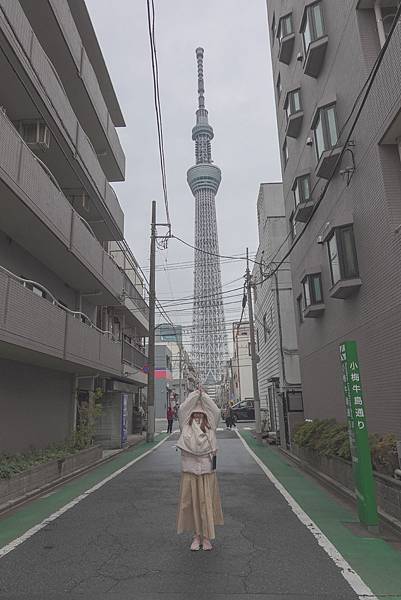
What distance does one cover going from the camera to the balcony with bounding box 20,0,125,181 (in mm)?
10609

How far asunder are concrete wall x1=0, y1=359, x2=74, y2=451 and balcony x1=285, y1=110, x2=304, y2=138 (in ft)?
34.7

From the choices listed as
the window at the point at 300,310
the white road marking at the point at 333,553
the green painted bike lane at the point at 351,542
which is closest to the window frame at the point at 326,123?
the window at the point at 300,310

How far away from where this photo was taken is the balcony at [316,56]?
36.0 ft

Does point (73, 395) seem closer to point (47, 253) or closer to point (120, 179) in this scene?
point (47, 253)

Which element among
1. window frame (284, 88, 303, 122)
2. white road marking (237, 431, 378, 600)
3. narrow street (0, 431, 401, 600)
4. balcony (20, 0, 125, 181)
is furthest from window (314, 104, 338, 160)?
narrow street (0, 431, 401, 600)

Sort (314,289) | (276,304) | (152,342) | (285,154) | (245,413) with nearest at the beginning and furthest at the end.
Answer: (314,289) → (285,154) → (276,304) → (152,342) → (245,413)

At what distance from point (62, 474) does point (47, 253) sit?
5369 mm

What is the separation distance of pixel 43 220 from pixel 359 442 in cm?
747

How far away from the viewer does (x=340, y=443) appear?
8758 mm

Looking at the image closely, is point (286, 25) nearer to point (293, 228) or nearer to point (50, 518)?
point (293, 228)

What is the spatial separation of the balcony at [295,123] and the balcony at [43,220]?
23.6 feet

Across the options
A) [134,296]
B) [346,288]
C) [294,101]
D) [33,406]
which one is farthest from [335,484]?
[134,296]

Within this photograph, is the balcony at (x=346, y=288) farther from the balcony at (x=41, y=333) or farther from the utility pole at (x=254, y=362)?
the utility pole at (x=254, y=362)

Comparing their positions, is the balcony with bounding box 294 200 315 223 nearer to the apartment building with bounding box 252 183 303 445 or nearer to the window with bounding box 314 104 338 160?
the window with bounding box 314 104 338 160
